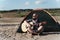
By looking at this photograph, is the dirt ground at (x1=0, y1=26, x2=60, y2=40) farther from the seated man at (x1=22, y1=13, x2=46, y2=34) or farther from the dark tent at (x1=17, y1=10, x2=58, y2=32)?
the dark tent at (x1=17, y1=10, x2=58, y2=32)

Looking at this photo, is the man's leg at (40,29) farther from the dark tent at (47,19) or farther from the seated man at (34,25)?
the dark tent at (47,19)

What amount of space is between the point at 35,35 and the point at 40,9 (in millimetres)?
1708

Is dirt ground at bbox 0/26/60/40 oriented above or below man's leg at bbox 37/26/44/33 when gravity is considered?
below

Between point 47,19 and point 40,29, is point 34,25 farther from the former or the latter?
point 47,19

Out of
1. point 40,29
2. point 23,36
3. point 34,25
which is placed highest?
point 34,25

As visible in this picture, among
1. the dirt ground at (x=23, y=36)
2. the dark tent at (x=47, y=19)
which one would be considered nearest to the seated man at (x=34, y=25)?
the dirt ground at (x=23, y=36)

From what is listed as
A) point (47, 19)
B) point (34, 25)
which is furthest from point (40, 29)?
point (47, 19)

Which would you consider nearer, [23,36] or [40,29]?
[23,36]

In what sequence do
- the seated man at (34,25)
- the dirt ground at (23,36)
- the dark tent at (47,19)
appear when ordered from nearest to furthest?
the dirt ground at (23,36)
the seated man at (34,25)
the dark tent at (47,19)

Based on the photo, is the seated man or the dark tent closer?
the seated man

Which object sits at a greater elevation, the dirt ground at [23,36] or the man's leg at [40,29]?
the man's leg at [40,29]

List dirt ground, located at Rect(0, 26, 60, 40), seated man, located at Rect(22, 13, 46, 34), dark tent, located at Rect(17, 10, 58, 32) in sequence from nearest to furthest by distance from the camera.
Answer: dirt ground, located at Rect(0, 26, 60, 40) → seated man, located at Rect(22, 13, 46, 34) → dark tent, located at Rect(17, 10, 58, 32)

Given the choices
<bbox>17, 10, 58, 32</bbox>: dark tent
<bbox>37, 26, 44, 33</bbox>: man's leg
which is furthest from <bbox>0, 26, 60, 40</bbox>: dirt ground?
<bbox>17, 10, 58, 32</bbox>: dark tent

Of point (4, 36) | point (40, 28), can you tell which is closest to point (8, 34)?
point (4, 36)
